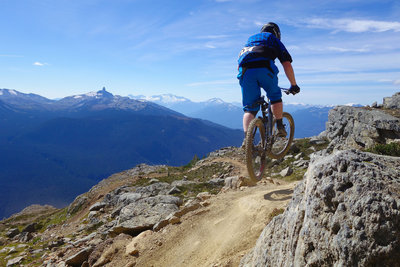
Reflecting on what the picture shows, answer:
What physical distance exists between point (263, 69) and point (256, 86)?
0.59 meters

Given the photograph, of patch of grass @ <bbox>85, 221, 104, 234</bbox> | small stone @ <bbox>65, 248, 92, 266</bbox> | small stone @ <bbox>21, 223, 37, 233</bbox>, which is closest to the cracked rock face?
small stone @ <bbox>65, 248, 92, 266</bbox>

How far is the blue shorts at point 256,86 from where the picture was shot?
7.70 metres

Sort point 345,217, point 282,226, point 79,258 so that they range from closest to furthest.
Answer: point 345,217
point 282,226
point 79,258

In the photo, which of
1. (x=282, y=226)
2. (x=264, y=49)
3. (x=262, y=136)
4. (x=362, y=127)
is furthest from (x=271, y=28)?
(x=362, y=127)

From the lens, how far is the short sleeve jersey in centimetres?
747

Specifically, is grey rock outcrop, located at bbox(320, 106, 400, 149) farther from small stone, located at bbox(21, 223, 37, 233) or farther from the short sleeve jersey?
small stone, located at bbox(21, 223, 37, 233)

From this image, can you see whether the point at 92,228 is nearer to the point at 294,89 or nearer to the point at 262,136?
the point at 262,136

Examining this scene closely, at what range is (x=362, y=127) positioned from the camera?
1966cm

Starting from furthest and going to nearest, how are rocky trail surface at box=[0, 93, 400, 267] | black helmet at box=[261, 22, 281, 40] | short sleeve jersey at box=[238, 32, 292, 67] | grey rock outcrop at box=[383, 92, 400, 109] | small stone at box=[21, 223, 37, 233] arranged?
small stone at box=[21, 223, 37, 233], grey rock outcrop at box=[383, 92, 400, 109], black helmet at box=[261, 22, 281, 40], short sleeve jersey at box=[238, 32, 292, 67], rocky trail surface at box=[0, 93, 400, 267]

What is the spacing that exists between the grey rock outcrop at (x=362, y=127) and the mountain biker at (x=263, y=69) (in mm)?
10238

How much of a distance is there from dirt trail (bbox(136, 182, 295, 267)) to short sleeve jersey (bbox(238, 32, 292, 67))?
4.39m

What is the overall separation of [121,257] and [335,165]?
22.7 ft

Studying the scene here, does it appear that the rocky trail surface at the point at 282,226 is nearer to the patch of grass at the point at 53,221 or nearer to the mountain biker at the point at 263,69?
the mountain biker at the point at 263,69

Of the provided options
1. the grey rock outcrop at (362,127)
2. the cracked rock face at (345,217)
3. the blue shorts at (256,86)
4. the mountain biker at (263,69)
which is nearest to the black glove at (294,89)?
the mountain biker at (263,69)
